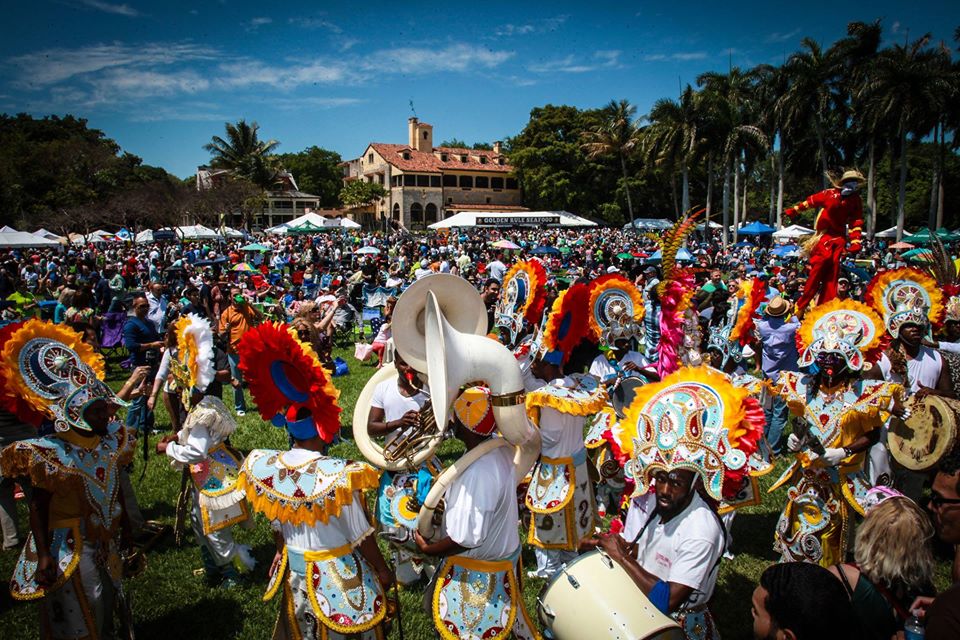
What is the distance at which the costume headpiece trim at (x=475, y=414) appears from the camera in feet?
9.88

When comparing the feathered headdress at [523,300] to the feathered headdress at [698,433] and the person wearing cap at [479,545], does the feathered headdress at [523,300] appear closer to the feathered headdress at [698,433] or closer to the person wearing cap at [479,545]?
the feathered headdress at [698,433]

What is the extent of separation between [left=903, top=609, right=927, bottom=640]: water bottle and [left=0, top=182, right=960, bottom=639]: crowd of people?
0.03 metres

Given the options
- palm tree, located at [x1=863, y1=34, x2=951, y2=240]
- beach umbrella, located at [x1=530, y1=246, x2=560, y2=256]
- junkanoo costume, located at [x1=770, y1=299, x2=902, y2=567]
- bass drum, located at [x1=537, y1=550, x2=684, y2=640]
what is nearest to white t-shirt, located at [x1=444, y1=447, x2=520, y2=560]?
bass drum, located at [x1=537, y1=550, x2=684, y2=640]

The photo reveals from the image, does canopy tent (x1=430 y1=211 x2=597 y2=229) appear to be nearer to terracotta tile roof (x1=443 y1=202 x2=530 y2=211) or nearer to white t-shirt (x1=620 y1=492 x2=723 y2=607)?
terracotta tile roof (x1=443 y1=202 x2=530 y2=211)

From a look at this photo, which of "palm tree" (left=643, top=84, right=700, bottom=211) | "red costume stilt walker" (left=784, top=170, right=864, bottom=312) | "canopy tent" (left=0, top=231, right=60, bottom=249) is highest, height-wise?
"palm tree" (left=643, top=84, right=700, bottom=211)

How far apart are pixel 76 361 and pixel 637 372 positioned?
5041mm

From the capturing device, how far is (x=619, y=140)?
2313 inches

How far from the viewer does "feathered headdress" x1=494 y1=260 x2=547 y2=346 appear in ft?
21.4

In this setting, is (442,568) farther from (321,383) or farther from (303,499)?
(321,383)

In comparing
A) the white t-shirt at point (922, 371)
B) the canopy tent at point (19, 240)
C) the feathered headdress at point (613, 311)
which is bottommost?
the white t-shirt at point (922, 371)

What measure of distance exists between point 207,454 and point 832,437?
17.0 ft

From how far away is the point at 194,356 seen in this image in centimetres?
494

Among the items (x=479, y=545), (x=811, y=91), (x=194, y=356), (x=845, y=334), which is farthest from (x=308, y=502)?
(x=811, y=91)

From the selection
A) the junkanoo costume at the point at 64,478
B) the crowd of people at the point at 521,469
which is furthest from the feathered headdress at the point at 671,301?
the junkanoo costume at the point at 64,478
